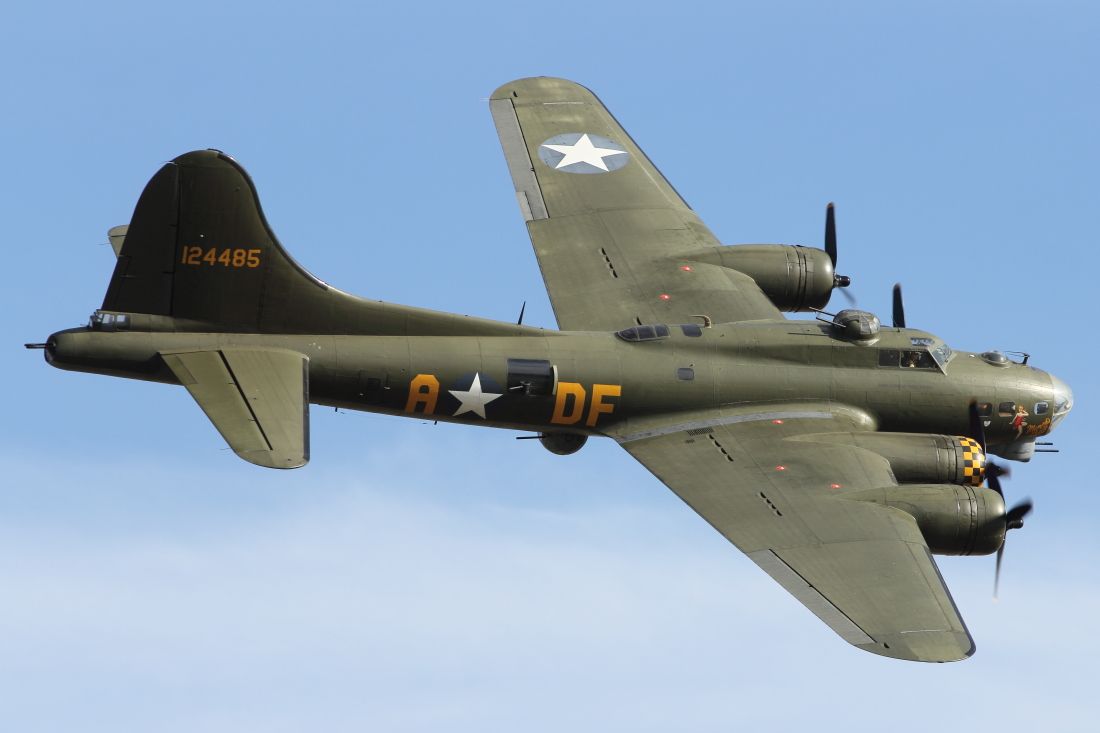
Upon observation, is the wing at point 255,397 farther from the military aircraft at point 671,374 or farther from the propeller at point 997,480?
the propeller at point 997,480

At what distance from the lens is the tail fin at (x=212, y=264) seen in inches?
1736

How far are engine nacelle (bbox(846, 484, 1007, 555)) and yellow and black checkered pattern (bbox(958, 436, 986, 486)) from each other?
4.96ft

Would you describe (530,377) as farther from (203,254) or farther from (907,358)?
(907,358)

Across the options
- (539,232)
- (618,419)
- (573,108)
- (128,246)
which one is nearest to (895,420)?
(618,419)

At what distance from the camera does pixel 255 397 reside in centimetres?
4306

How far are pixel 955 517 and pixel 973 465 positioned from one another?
241 cm

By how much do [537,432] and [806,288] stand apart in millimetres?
8994

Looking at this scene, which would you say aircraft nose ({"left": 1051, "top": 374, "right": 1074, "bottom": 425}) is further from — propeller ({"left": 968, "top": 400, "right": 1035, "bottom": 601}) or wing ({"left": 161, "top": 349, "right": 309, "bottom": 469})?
wing ({"left": 161, "top": 349, "right": 309, "bottom": 469})

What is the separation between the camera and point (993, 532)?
46000mm

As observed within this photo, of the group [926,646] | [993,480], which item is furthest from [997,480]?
[926,646]

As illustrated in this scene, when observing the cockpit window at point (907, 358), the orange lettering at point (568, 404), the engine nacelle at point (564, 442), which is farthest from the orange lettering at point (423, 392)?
the cockpit window at point (907, 358)

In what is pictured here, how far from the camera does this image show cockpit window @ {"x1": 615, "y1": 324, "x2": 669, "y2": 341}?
1923 inches

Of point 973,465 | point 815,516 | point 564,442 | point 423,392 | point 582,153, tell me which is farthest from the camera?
point 582,153

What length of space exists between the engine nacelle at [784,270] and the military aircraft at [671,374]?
6 centimetres
